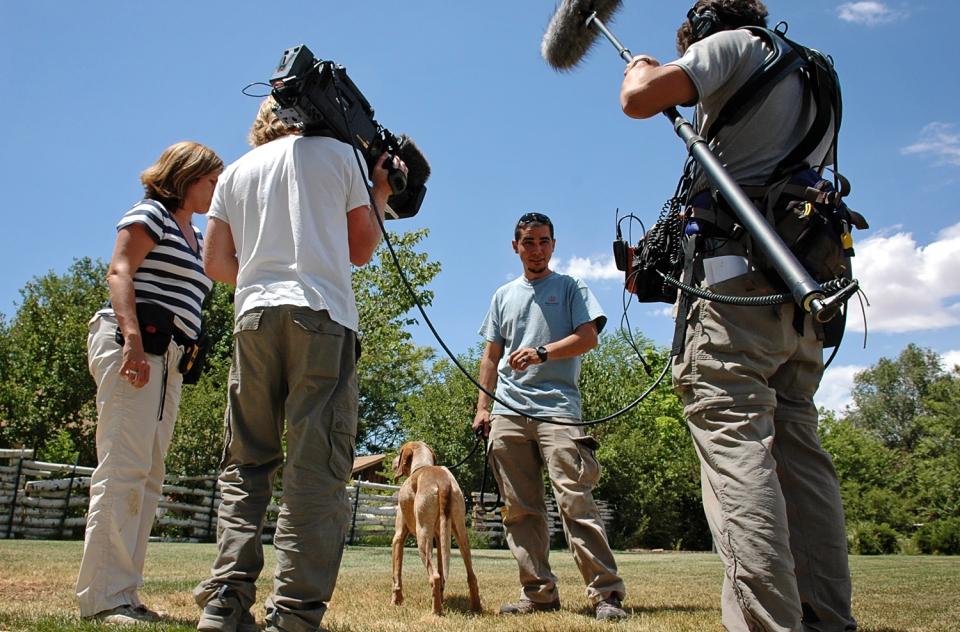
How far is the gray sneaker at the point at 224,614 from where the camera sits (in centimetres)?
282

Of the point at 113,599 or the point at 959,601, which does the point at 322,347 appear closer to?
the point at 113,599

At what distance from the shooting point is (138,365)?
12.1 ft

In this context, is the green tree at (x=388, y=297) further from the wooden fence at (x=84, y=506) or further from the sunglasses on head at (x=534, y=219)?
the sunglasses on head at (x=534, y=219)

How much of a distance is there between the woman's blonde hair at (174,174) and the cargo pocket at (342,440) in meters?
1.93

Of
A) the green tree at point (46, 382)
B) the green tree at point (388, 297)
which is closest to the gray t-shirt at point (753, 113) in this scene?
the green tree at point (388, 297)

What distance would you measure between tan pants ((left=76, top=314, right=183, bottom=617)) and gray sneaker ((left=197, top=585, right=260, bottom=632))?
38.3 inches

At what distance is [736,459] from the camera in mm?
2611

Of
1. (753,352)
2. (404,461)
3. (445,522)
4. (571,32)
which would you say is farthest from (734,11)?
(404,461)

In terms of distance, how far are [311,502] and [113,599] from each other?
1.43 meters

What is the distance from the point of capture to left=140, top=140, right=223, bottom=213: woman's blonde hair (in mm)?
4172

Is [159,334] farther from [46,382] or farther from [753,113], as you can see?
[46,382]

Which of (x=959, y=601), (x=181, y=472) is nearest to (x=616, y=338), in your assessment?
(x=181, y=472)

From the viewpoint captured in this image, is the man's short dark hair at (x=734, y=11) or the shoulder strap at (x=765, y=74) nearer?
the shoulder strap at (x=765, y=74)

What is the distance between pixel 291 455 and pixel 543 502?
252 centimetres
